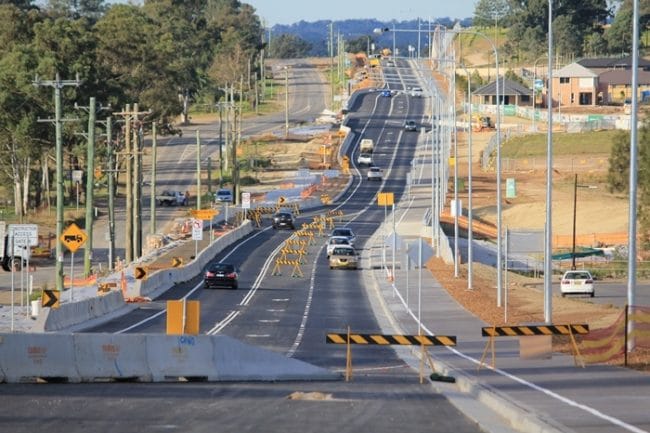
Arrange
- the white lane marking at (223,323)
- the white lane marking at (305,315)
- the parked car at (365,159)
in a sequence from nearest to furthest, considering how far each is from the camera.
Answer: the white lane marking at (305,315), the white lane marking at (223,323), the parked car at (365,159)

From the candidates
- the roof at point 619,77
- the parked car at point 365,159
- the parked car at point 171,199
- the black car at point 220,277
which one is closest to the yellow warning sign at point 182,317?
the black car at point 220,277

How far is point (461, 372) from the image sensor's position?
2800cm

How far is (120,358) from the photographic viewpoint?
A: 2656 centimetres

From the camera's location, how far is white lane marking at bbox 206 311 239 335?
1678 inches

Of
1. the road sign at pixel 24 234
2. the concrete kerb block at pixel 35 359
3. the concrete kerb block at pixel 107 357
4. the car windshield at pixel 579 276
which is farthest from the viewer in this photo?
the car windshield at pixel 579 276

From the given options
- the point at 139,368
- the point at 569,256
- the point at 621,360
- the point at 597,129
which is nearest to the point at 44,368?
the point at 139,368

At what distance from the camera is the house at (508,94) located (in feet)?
577

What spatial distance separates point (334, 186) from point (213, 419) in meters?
114

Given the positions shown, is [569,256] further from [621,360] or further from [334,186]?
[621,360]

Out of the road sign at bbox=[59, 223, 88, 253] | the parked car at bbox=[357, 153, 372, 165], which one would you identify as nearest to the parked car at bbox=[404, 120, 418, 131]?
the parked car at bbox=[357, 153, 372, 165]

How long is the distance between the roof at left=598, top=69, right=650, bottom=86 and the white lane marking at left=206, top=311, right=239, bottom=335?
13426 cm

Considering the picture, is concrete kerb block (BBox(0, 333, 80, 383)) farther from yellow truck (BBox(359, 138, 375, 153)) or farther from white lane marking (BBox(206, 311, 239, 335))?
yellow truck (BBox(359, 138, 375, 153))

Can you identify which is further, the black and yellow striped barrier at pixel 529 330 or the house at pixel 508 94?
the house at pixel 508 94

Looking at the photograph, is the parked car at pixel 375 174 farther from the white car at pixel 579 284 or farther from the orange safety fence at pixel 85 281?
the white car at pixel 579 284
